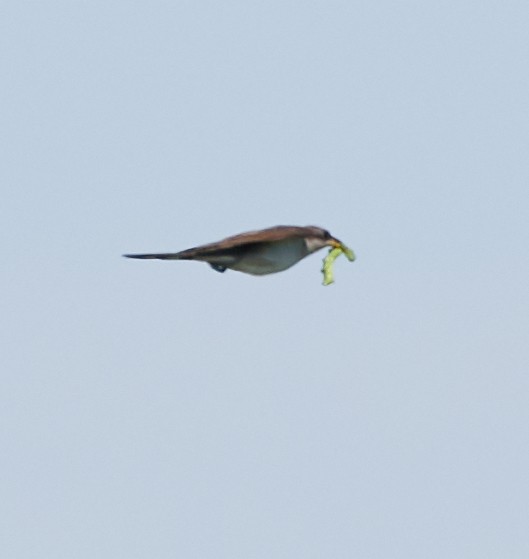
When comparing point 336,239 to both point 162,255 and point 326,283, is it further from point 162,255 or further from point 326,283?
point 162,255

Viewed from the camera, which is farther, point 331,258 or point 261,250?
point 331,258

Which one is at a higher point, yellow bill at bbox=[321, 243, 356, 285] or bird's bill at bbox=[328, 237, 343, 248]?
bird's bill at bbox=[328, 237, 343, 248]

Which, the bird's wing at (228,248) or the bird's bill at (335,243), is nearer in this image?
the bird's wing at (228,248)

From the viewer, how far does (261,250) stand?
38594 mm

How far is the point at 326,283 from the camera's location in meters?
38.6

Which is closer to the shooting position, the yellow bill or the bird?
the bird

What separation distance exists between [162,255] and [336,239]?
4.06 metres

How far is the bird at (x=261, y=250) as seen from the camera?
125 ft

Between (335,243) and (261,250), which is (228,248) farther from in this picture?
(335,243)

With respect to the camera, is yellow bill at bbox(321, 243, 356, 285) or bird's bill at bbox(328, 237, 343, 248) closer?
yellow bill at bbox(321, 243, 356, 285)

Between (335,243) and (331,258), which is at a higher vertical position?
(335,243)

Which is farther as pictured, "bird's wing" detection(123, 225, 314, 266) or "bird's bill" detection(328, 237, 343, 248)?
"bird's bill" detection(328, 237, 343, 248)

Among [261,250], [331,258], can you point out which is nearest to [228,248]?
[261,250]

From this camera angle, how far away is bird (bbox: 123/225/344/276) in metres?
38.0
